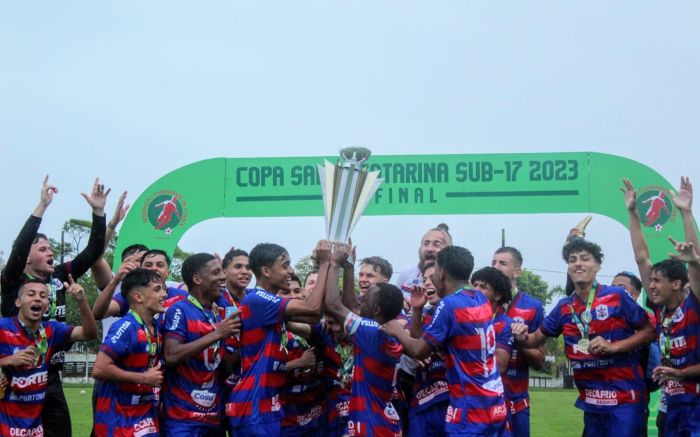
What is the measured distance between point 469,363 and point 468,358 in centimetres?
4

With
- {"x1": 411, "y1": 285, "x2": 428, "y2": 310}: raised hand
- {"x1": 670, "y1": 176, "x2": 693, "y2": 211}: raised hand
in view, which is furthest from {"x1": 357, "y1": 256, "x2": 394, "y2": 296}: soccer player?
{"x1": 670, "y1": 176, "x2": 693, "y2": 211}: raised hand

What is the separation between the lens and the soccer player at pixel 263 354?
22.8 feet

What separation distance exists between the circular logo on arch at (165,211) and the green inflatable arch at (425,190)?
15 mm

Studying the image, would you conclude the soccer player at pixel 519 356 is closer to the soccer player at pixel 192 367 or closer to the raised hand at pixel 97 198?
the soccer player at pixel 192 367

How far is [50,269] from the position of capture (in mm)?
8273

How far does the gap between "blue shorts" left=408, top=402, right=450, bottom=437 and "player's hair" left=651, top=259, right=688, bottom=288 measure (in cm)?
225

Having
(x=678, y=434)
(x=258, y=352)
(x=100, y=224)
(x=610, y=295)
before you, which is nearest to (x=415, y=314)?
(x=258, y=352)

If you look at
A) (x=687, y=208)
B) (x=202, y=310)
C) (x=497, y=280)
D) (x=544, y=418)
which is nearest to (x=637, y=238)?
(x=687, y=208)

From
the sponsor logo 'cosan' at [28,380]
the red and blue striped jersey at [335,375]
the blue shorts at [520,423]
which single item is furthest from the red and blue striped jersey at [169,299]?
the blue shorts at [520,423]

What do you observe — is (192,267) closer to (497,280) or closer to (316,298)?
(316,298)

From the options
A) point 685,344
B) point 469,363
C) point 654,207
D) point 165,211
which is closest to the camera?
point 469,363

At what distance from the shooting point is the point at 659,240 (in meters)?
12.4

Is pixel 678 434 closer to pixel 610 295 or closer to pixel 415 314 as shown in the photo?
pixel 610 295

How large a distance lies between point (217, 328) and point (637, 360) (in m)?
3.80
